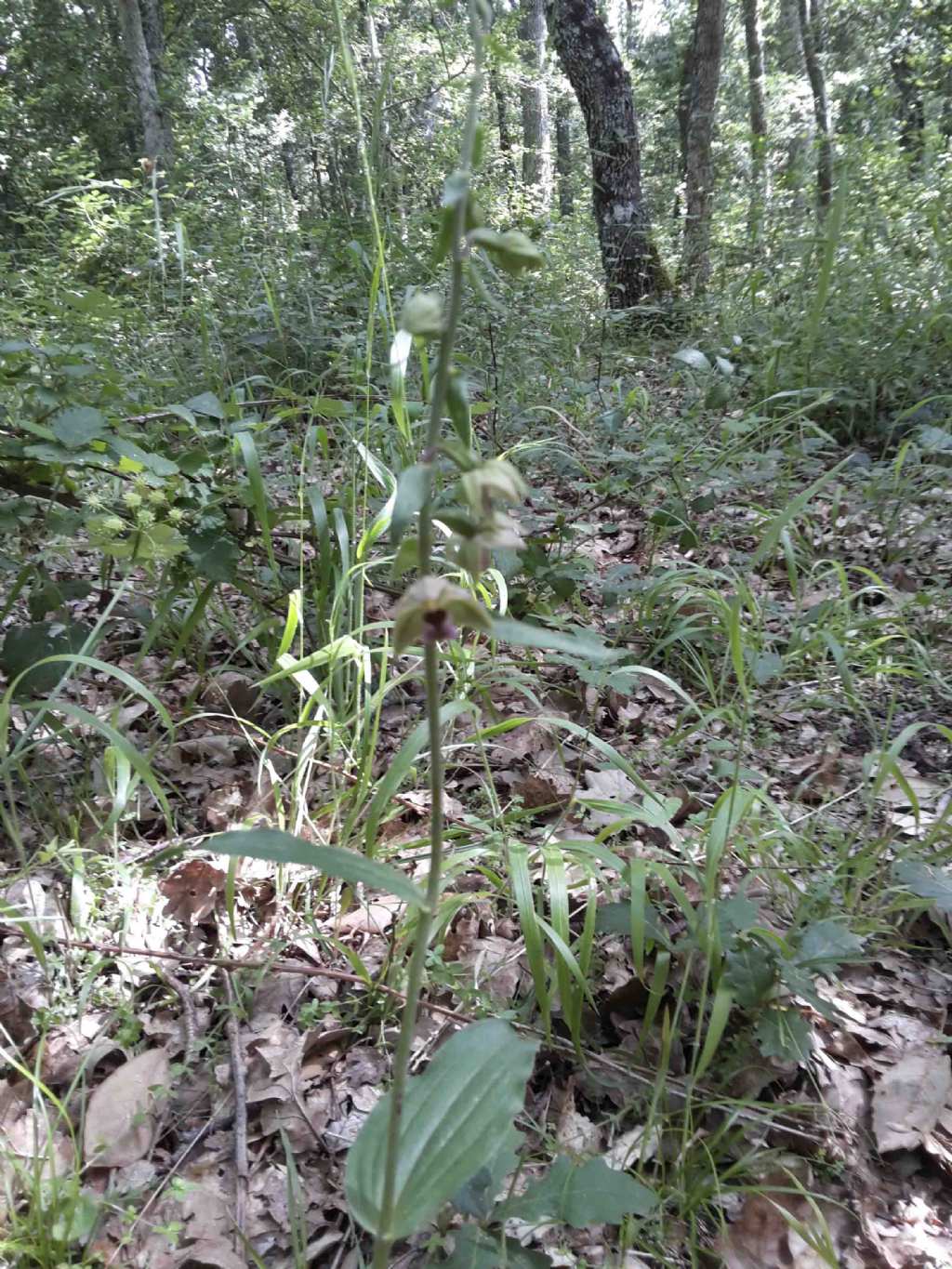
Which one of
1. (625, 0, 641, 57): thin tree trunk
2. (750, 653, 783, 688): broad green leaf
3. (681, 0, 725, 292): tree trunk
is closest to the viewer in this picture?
(750, 653, 783, 688): broad green leaf

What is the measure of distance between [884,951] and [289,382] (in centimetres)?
285

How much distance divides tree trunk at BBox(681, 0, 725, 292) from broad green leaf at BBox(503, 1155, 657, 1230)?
14.6ft

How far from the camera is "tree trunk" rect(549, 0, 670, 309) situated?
515cm

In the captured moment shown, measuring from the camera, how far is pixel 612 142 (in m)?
5.25

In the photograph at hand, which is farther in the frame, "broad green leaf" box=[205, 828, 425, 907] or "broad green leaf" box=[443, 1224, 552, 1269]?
"broad green leaf" box=[443, 1224, 552, 1269]

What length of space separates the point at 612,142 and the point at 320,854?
19.2 feet

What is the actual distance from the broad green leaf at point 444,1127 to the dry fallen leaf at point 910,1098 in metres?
0.70

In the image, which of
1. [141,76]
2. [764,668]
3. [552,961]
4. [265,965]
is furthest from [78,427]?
[141,76]

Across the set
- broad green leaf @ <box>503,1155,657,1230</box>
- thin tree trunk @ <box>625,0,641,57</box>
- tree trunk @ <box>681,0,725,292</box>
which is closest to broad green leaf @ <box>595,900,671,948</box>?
broad green leaf @ <box>503,1155,657,1230</box>

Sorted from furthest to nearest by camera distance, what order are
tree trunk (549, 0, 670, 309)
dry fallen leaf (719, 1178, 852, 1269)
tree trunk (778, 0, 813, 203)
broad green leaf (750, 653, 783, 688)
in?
tree trunk (778, 0, 813, 203), tree trunk (549, 0, 670, 309), broad green leaf (750, 653, 783, 688), dry fallen leaf (719, 1178, 852, 1269)

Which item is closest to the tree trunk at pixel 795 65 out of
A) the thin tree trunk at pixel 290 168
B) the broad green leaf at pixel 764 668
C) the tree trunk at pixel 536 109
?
the tree trunk at pixel 536 109

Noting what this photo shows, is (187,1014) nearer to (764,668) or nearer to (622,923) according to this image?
(622,923)

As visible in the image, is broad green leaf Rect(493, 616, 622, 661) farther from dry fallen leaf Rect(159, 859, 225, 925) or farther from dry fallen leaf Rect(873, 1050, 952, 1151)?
dry fallen leaf Rect(159, 859, 225, 925)

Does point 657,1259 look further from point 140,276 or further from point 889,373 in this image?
point 140,276
